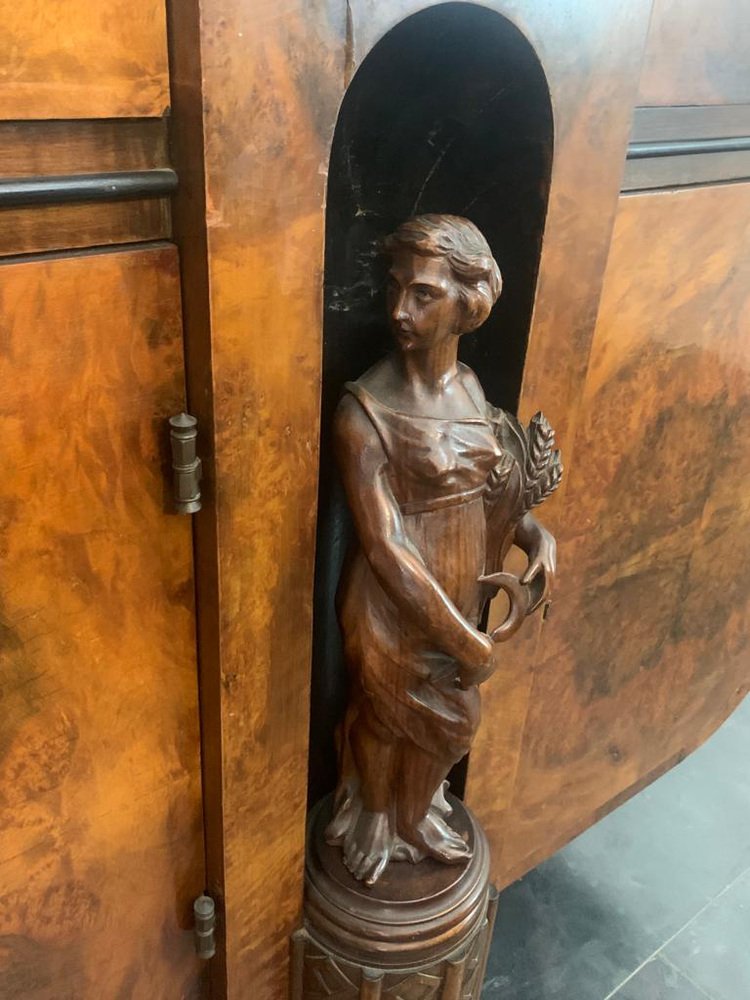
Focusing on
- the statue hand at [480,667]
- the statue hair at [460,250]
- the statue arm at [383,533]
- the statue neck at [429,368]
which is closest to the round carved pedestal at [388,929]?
the statue hand at [480,667]

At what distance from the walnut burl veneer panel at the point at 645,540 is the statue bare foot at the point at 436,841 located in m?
0.19

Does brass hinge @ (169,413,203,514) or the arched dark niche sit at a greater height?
the arched dark niche

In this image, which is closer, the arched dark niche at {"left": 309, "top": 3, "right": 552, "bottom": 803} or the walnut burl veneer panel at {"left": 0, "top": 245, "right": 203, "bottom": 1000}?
the walnut burl veneer panel at {"left": 0, "top": 245, "right": 203, "bottom": 1000}

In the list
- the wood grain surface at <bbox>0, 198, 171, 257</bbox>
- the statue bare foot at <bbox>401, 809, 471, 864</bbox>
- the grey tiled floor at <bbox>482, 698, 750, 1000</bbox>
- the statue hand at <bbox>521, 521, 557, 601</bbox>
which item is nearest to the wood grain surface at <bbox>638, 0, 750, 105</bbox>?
the statue hand at <bbox>521, 521, 557, 601</bbox>

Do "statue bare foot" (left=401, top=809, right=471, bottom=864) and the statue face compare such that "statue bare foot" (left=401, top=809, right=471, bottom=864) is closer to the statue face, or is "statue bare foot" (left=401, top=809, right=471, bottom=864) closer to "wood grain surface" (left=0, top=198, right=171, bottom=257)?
the statue face

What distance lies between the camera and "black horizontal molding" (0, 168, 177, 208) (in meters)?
0.78

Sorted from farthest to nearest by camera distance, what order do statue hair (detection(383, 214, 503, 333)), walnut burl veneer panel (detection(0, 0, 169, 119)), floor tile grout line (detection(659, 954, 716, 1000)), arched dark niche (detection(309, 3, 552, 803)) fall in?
floor tile grout line (detection(659, 954, 716, 1000)) < arched dark niche (detection(309, 3, 552, 803)) < statue hair (detection(383, 214, 503, 333)) < walnut burl veneer panel (detection(0, 0, 169, 119))

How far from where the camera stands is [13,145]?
775 millimetres

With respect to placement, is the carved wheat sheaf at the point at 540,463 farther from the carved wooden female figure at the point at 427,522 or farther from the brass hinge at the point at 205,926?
the brass hinge at the point at 205,926

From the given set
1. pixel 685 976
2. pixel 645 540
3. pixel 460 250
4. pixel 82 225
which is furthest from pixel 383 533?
pixel 685 976

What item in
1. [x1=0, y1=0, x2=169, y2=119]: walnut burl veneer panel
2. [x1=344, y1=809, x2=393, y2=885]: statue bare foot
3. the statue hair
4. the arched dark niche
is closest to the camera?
[x1=0, y1=0, x2=169, y2=119]: walnut burl veneer panel

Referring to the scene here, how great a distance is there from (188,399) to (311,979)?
939 mm

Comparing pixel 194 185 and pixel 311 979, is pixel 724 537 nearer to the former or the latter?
pixel 311 979

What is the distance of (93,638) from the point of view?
1.00 m
